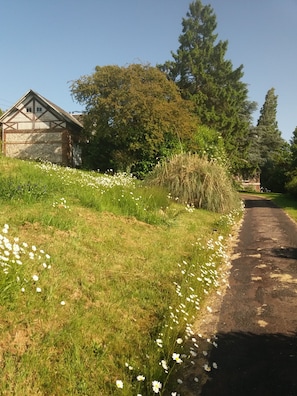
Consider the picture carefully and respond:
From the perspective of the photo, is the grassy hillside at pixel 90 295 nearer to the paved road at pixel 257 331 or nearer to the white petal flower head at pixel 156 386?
the white petal flower head at pixel 156 386

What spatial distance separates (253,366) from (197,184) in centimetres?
1038

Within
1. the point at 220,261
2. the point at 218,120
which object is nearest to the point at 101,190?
the point at 220,261

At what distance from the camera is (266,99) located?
2188 inches

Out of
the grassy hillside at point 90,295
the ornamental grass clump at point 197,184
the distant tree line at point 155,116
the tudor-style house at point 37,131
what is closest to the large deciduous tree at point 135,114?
the distant tree line at point 155,116

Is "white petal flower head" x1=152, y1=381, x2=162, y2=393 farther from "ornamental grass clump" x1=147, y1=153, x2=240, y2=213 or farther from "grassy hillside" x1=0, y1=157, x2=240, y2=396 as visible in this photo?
"ornamental grass clump" x1=147, y1=153, x2=240, y2=213

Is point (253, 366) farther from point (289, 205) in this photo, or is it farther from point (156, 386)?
point (289, 205)

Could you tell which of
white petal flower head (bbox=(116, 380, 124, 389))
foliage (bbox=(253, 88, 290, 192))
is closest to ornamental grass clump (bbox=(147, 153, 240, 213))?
white petal flower head (bbox=(116, 380, 124, 389))

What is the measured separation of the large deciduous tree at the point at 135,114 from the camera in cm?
2309

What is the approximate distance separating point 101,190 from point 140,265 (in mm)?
4553

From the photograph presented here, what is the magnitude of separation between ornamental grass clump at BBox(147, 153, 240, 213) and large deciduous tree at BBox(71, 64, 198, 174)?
9.07m

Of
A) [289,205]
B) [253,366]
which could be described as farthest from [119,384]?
[289,205]

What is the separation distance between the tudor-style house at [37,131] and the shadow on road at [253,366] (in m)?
28.2

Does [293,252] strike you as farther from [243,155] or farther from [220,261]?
[243,155]

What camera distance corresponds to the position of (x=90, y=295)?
4.11 m
